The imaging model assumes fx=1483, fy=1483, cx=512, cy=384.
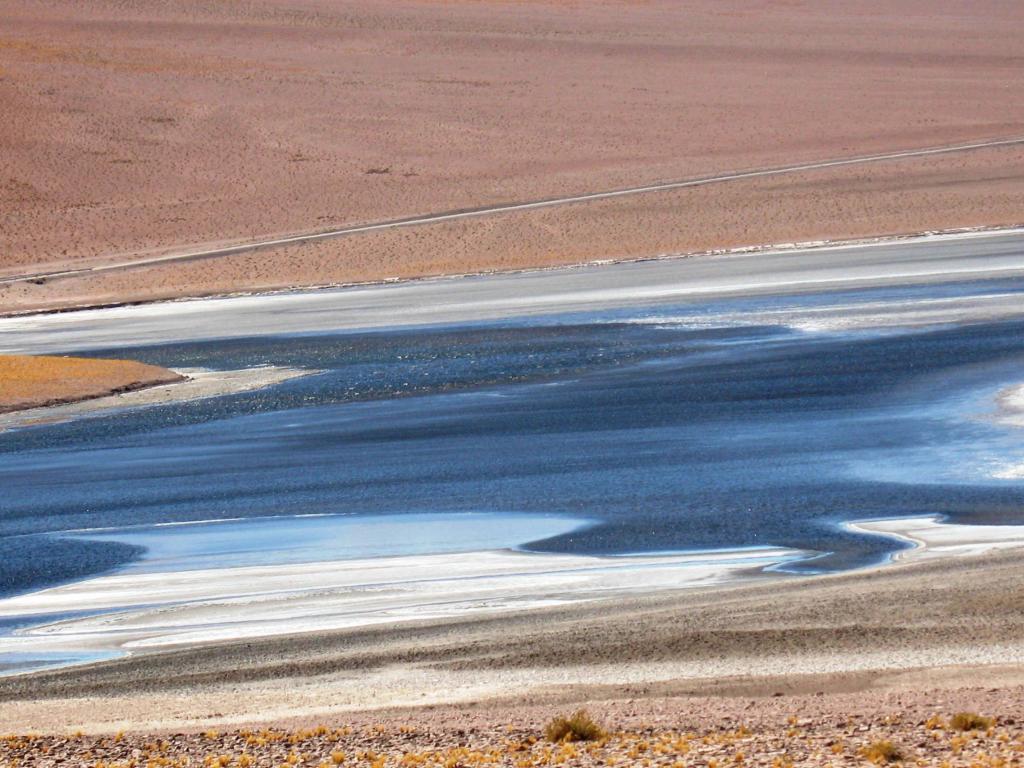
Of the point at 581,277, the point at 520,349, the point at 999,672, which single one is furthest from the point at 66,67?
the point at 999,672

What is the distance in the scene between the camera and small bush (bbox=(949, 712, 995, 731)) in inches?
305

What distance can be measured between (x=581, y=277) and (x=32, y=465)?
61.8 feet

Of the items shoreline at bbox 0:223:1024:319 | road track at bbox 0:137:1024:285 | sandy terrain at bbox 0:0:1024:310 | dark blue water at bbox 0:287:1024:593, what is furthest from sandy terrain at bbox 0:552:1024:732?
road track at bbox 0:137:1024:285

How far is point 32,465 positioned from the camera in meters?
19.5

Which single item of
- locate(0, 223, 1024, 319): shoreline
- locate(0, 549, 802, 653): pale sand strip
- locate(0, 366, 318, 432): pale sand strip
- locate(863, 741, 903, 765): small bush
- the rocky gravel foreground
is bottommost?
the rocky gravel foreground

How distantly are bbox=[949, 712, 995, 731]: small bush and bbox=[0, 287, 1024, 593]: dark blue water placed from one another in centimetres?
449

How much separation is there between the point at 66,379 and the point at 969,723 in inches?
791

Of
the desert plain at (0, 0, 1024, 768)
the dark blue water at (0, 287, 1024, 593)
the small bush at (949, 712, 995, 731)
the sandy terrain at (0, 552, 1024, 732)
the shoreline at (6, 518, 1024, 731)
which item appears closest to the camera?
the small bush at (949, 712, 995, 731)

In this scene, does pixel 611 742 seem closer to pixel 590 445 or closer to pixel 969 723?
pixel 969 723

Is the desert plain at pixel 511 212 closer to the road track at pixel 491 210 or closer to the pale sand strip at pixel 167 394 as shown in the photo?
the road track at pixel 491 210

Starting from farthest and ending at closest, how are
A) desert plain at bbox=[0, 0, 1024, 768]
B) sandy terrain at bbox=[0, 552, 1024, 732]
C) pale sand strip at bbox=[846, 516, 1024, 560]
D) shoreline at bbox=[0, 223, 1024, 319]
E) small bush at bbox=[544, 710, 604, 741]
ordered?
shoreline at bbox=[0, 223, 1024, 319], pale sand strip at bbox=[846, 516, 1024, 560], sandy terrain at bbox=[0, 552, 1024, 732], desert plain at bbox=[0, 0, 1024, 768], small bush at bbox=[544, 710, 604, 741]

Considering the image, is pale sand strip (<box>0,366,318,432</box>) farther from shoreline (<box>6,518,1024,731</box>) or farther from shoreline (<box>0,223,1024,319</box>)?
shoreline (<box>0,223,1024,319</box>)

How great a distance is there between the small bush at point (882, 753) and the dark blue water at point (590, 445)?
502 centimetres

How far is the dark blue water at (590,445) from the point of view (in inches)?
570
